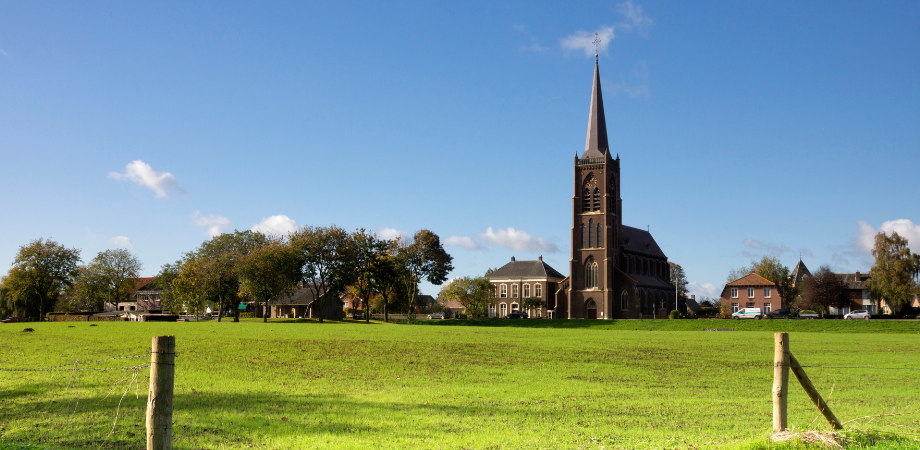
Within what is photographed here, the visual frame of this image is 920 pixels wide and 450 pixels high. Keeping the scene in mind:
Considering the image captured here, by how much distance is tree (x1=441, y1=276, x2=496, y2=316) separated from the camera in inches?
4564

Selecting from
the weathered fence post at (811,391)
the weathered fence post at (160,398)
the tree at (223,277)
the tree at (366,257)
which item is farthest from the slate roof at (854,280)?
the weathered fence post at (160,398)

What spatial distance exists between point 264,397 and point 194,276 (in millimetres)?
77537

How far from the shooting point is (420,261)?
87.3 m

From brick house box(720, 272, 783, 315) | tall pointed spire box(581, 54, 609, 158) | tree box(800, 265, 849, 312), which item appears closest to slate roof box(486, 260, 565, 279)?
tall pointed spire box(581, 54, 609, 158)

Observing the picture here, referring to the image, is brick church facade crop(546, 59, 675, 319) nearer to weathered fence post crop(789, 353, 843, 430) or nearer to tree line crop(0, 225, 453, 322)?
tree line crop(0, 225, 453, 322)

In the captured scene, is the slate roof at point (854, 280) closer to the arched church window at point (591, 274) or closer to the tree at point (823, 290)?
the tree at point (823, 290)

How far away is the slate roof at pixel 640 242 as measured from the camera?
118 meters

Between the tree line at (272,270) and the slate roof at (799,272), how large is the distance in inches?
3570

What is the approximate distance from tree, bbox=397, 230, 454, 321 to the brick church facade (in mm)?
26471

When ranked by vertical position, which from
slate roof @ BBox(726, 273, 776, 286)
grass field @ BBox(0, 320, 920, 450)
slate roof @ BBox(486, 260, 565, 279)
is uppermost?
slate roof @ BBox(486, 260, 565, 279)

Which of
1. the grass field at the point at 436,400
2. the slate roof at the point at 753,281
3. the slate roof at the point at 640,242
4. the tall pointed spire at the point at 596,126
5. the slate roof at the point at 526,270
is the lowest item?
the grass field at the point at 436,400

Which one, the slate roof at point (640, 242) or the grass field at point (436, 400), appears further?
the slate roof at point (640, 242)

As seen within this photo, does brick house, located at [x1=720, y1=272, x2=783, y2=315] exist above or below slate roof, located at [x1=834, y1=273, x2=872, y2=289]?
below

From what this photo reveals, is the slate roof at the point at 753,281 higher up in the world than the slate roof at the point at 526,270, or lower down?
lower down
